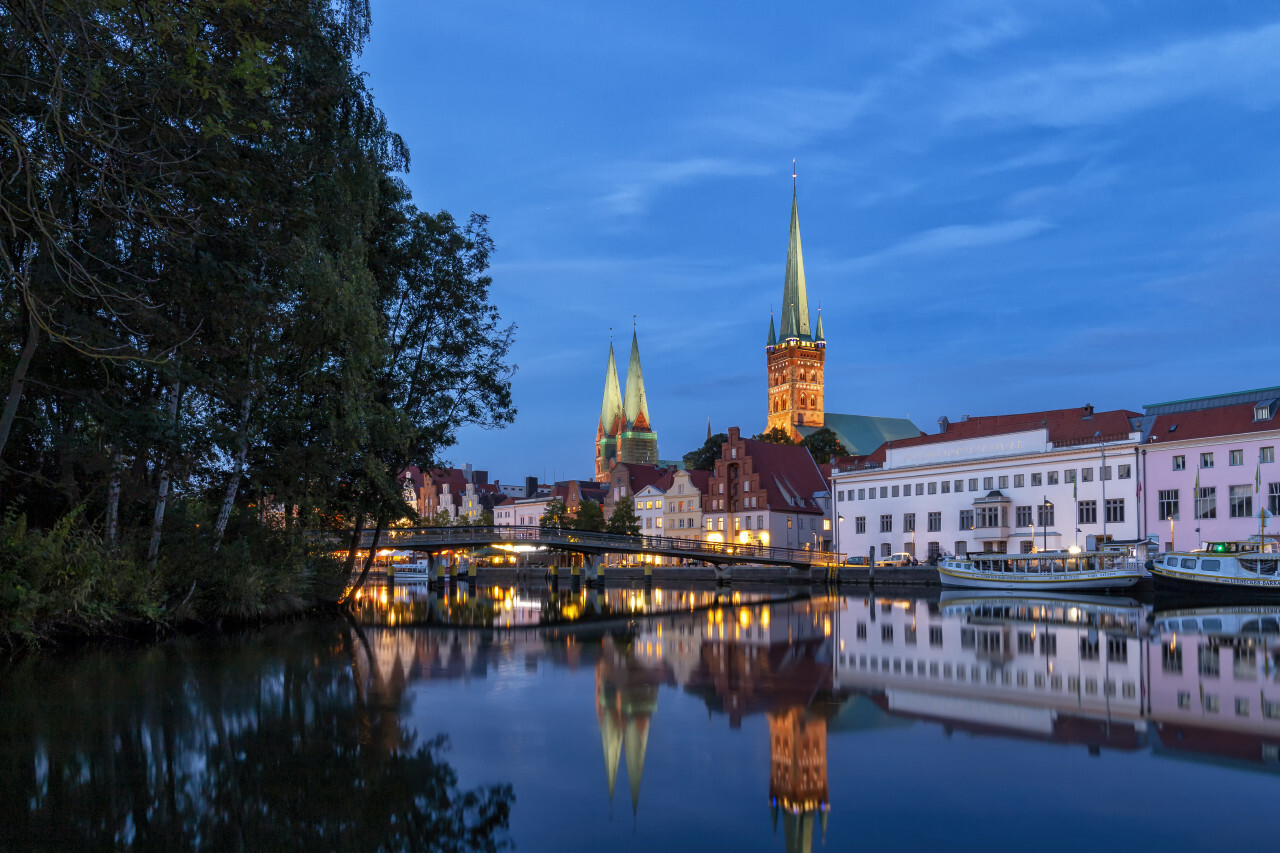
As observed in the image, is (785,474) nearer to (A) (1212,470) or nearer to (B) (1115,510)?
(B) (1115,510)

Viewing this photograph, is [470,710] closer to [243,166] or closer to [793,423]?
[243,166]

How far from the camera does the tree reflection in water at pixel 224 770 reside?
301 inches

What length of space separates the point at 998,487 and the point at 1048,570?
1500cm

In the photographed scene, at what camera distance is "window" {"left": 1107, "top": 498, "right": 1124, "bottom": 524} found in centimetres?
6869

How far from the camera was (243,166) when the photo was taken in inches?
780

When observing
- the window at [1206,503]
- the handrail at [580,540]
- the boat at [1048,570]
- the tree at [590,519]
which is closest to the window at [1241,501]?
→ the window at [1206,503]

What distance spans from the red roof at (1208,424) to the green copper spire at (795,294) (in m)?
113

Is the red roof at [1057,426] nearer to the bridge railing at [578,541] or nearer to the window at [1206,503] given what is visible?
the window at [1206,503]

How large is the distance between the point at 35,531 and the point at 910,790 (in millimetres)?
17043

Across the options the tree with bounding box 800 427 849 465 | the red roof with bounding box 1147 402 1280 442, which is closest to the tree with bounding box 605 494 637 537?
the tree with bounding box 800 427 849 465

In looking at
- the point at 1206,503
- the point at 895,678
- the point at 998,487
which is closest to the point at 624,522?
the point at 998,487

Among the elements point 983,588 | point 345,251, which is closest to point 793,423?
point 983,588

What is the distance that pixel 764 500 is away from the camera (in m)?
96.7

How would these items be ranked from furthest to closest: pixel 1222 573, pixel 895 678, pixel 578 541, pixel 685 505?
1. pixel 685 505
2. pixel 578 541
3. pixel 1222 573
4. pixel 895 678
